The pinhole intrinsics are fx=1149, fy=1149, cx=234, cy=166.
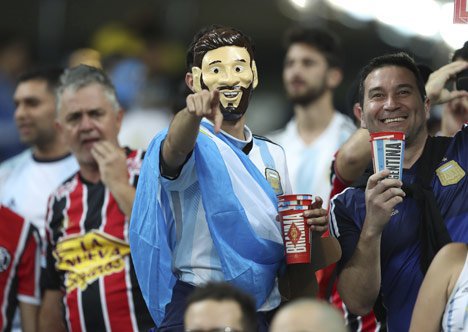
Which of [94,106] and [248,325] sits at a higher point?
[94,106]

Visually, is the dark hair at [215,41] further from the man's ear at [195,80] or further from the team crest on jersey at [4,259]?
the team crest on jersey at [4,259]

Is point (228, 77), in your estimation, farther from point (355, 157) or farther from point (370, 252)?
point (355, 157)

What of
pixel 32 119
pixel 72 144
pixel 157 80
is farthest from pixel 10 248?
pixel 157 80

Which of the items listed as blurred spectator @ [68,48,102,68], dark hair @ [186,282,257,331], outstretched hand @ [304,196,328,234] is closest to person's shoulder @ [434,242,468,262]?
outstretched hand @ [304,196,328,234]

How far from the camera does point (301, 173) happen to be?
7895mm

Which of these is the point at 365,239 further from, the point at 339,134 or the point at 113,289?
the point at 339,134

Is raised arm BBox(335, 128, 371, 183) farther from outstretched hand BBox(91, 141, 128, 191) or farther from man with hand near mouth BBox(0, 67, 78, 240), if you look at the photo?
man with hand near mouth BBox(0, 67, 78, 240)

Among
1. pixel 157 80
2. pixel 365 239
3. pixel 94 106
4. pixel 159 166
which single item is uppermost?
pixel 157 80

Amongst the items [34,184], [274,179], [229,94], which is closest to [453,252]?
[274,179]

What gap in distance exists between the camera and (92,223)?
6.40 meters

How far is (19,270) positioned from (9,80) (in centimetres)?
435

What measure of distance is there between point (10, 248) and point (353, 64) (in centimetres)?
521

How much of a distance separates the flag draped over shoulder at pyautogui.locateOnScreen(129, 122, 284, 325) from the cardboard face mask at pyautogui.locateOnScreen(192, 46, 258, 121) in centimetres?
13

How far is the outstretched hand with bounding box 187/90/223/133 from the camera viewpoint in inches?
174
